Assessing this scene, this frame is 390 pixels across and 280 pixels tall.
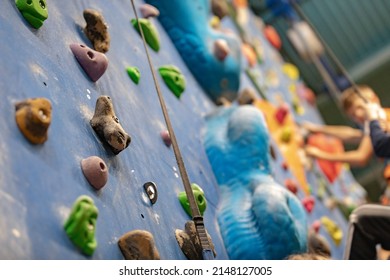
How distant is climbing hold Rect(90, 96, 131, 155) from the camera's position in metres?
1.65

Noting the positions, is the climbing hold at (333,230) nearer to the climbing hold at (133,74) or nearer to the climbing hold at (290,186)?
the climbing hold at (290,186)

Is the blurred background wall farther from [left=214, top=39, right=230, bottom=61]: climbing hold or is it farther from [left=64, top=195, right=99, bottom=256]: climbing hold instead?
[left=64, top=195, right=99, bottom=256]: climbing hold

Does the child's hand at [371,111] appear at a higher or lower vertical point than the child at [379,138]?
lower

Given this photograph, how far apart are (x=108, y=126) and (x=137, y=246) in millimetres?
317

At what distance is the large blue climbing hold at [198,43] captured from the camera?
271 cm

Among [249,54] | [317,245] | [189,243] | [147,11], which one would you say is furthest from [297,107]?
[189,243]

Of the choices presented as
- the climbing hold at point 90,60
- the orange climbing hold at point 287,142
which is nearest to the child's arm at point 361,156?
the orange climbing hold at point 287,142

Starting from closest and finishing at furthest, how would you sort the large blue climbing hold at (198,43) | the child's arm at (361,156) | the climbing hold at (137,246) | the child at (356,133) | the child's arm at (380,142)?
the climbing hold at (137,246) < the child's arm at (380,142) < the large blue climbing hold at (198,43) < the child at (356,133) < the child's arm at (361,156)

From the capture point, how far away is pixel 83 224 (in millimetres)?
1359

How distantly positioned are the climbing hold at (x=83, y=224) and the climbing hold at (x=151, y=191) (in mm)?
351

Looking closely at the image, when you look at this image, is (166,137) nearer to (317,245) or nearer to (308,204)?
(317,245)
